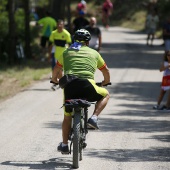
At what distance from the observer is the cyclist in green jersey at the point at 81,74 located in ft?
30.7

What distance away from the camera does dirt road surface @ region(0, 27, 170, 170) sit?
986cm

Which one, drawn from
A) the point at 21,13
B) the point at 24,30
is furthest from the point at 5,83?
the point at 21,13

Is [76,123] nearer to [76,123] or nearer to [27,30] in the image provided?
[76,123]

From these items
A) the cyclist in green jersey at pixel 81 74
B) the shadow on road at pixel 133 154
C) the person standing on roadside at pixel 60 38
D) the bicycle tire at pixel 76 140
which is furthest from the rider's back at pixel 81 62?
the person standing on roadside at pixel 60 38

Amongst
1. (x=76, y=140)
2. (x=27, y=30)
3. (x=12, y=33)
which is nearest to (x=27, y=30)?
(x=27, y=30)

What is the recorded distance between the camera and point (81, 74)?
9.45 metres

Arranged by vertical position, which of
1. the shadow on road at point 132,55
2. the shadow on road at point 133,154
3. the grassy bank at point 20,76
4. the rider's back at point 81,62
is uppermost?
the rider's back at point 81,62

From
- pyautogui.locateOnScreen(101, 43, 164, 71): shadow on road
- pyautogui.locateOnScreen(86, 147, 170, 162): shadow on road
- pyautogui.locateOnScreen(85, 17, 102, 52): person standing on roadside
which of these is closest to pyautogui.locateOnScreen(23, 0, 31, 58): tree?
pyautogui.locateOnScreen(101, 43, 164, 71): shadow on road

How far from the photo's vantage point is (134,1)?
66000mm

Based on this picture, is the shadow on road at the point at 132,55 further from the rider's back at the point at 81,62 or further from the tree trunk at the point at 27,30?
the rider's back at the point at 81,62

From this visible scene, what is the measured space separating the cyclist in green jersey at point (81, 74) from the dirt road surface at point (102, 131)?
0.64 metres

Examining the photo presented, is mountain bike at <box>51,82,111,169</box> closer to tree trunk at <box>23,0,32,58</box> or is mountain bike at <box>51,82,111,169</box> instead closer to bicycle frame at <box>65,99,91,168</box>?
bicycle frame at <box>65,99,91,168</box>

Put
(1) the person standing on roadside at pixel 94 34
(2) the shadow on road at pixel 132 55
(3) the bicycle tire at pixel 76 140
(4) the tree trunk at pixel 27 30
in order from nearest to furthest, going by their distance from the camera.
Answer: (3) the bicycle tire at pixel 76 140, (1) the person standing on roadside at pixel 94 34, (2) the shadow on road at pixel 132 55, (4) the tree trunk at pixel 27 30

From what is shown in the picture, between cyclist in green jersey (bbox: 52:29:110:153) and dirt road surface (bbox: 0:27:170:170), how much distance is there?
2.09ft
